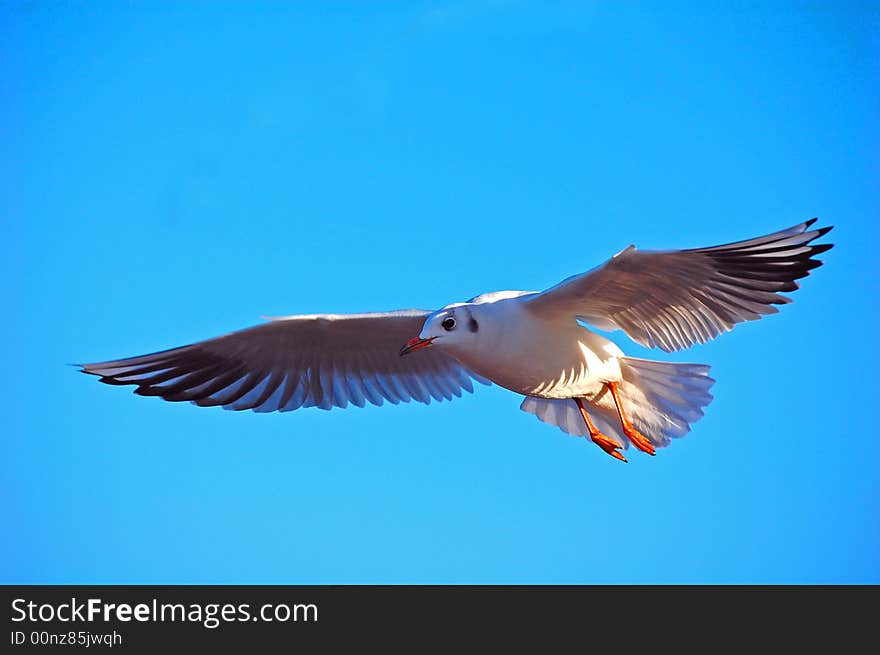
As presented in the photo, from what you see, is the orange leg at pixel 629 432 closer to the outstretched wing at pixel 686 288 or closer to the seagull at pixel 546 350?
the seagull at pixel 546 350

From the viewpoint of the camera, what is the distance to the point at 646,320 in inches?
223

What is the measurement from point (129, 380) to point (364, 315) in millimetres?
1492

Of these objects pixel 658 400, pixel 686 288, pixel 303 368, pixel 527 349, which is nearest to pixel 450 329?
pixel 527 349

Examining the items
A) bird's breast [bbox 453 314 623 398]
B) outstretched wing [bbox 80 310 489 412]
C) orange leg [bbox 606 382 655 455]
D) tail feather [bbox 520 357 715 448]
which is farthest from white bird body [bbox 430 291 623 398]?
outstretched wing [bbox 80 310 489 412]

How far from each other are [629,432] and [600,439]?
0.57ft

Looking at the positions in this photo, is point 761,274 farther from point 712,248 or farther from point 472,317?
point 472,317

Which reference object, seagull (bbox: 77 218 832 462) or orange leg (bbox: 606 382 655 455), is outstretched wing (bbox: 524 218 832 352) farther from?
orange leg (bbox: 606 382 655 455)

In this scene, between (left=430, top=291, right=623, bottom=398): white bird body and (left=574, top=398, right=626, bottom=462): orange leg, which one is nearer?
(left=430, top=291, right=623, bottom=398): white bird body

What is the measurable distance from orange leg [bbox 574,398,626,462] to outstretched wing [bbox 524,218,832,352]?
70cm

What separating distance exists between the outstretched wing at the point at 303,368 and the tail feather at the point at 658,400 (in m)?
1.08

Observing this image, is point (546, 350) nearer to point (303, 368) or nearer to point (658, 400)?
point (658, 400)

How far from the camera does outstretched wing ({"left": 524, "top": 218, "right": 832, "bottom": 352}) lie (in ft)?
16.8

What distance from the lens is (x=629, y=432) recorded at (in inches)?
240

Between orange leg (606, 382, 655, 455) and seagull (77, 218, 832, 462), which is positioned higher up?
seagull (77, 218, 832, 462)
